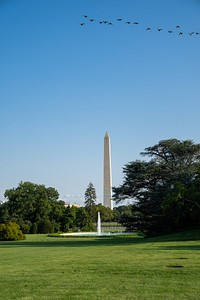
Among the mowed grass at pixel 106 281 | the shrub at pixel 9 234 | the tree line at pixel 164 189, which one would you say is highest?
the tree line at pixel 164 189

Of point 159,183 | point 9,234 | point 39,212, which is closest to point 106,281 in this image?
point 159,183

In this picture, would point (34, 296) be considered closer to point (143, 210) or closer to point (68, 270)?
point (68, 270)

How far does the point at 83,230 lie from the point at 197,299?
64.9m

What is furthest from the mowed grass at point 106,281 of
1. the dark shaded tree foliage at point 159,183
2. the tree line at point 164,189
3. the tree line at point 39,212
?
the tree line at point 39,212

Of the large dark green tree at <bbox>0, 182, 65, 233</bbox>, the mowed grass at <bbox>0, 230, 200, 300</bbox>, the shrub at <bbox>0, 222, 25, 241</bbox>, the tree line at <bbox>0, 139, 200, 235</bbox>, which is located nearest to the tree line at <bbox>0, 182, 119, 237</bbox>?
the large dark green tree at <bbox>0, 182, 65, 233</bbox>

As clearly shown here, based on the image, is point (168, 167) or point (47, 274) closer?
point (47, 274)

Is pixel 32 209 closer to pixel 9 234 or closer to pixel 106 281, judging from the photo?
pixel 9 234

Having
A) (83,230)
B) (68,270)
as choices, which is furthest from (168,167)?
(83,230)

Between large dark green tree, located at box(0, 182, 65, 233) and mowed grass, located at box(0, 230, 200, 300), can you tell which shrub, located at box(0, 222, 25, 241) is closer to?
large dark green tree, located at box(0, 182, 65, 233)

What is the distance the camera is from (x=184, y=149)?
37562mm

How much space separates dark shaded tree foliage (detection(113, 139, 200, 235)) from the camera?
33688 mm

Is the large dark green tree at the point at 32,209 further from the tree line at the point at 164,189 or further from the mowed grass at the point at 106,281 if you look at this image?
the mowed grass at the point at 106,281

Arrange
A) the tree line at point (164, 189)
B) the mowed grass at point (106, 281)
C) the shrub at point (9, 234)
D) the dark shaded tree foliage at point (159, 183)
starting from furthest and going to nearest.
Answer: the shrub at point (9, 234) < the dark shaded tree foliage at point (159, 183) < the tree line at point (164, 189) < the mowed grass at point (106, 281)

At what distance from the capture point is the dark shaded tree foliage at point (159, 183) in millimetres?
33688
